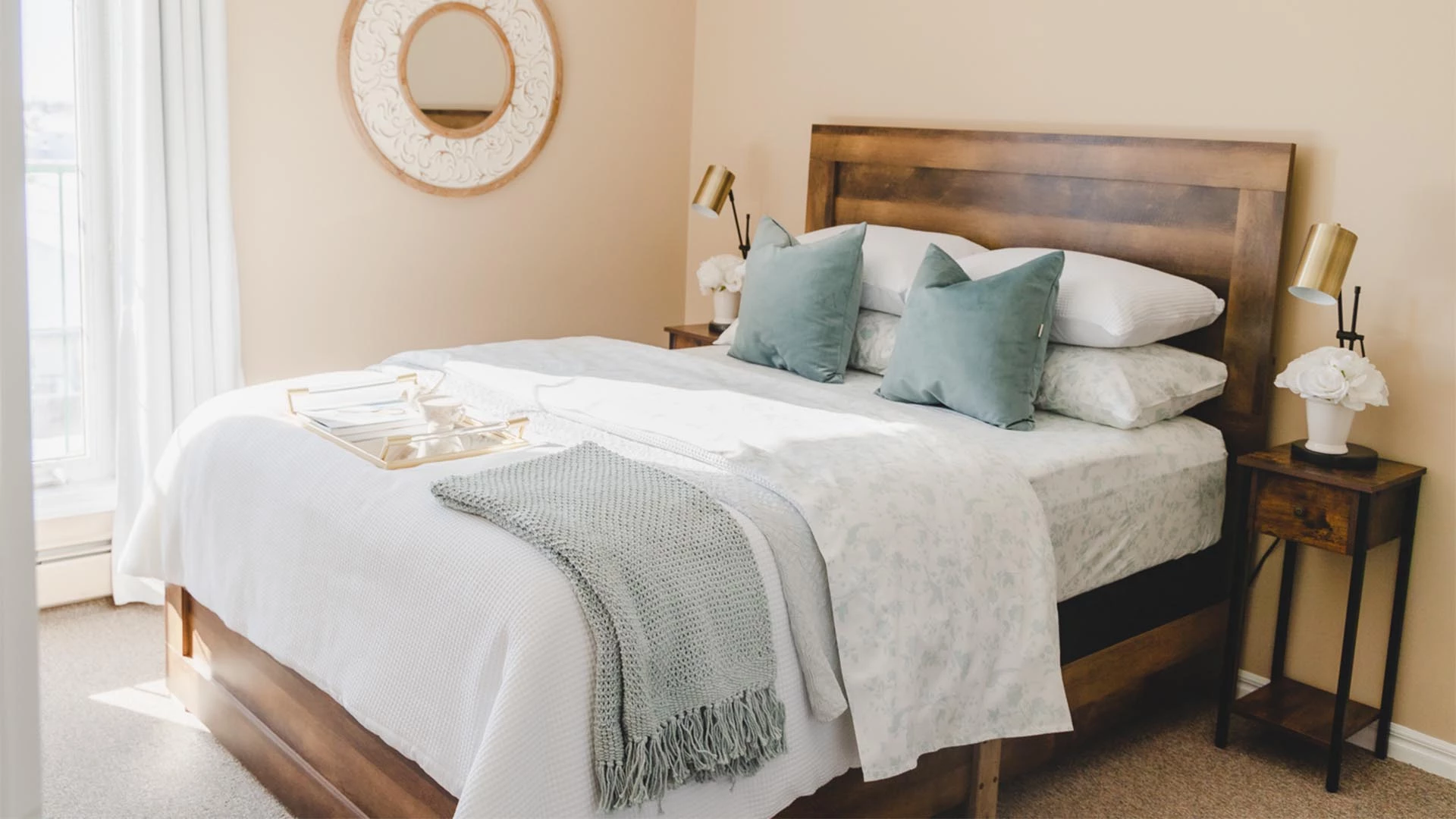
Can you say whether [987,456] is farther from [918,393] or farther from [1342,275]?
[1342,275]

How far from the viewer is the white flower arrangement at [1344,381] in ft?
8.71

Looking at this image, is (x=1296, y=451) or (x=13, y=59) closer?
(x=13, y=59)

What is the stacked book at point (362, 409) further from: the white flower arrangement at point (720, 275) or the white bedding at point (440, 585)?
the white flower arrangement at point (720, 275)

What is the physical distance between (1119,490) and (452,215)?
2.43 metres

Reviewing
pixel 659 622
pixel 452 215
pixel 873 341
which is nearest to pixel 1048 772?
pixel 873 341

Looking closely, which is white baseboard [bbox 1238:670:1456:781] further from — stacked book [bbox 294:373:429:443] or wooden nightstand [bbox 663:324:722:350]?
stacked book [bbox 294:373:429:443]

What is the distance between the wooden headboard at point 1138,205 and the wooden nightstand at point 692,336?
69cm

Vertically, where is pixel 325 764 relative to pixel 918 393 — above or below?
below

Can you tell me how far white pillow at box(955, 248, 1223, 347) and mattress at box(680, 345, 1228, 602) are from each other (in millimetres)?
210

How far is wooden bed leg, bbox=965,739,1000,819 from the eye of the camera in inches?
96.7

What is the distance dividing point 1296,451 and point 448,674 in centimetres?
197

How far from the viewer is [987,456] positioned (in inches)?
98.7

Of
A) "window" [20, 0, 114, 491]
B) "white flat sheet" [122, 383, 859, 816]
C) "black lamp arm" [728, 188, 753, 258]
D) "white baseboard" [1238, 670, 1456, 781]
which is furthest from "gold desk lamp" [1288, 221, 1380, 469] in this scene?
"window" [20, 0, 114, 491]

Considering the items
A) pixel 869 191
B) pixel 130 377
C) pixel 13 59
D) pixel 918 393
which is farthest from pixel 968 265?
pixel 13 59
